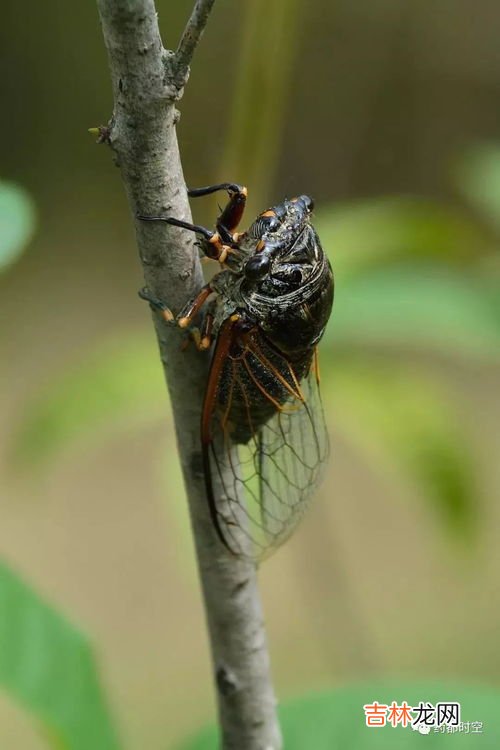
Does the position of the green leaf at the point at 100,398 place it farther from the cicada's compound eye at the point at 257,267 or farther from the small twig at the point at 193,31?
the small twig at the point at 193,31

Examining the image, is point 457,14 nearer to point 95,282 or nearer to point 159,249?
point 95,282

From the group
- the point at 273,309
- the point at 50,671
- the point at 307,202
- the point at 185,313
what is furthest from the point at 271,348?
the point at 50,671

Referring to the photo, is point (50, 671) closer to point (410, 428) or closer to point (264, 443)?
point (264, 443)

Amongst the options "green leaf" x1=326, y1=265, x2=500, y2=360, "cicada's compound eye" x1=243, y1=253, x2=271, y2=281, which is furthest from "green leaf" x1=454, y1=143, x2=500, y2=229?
"cicada's compound eye" x1=243, y1=253, x2=271, y2=281

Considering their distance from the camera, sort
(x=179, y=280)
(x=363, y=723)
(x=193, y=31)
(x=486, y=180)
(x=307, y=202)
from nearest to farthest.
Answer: (x=193, y=31)
(x=179, y=280)
(x=363, y=723)
(x=307, y=202)
(x=486, y=180)

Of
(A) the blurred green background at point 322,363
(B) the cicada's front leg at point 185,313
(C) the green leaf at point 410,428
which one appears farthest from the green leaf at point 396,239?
(B) the cicada's front leg at point 185,313

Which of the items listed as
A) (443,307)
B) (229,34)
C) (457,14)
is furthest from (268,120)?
(457,14)

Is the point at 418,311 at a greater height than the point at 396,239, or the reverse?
the point at 396,239
